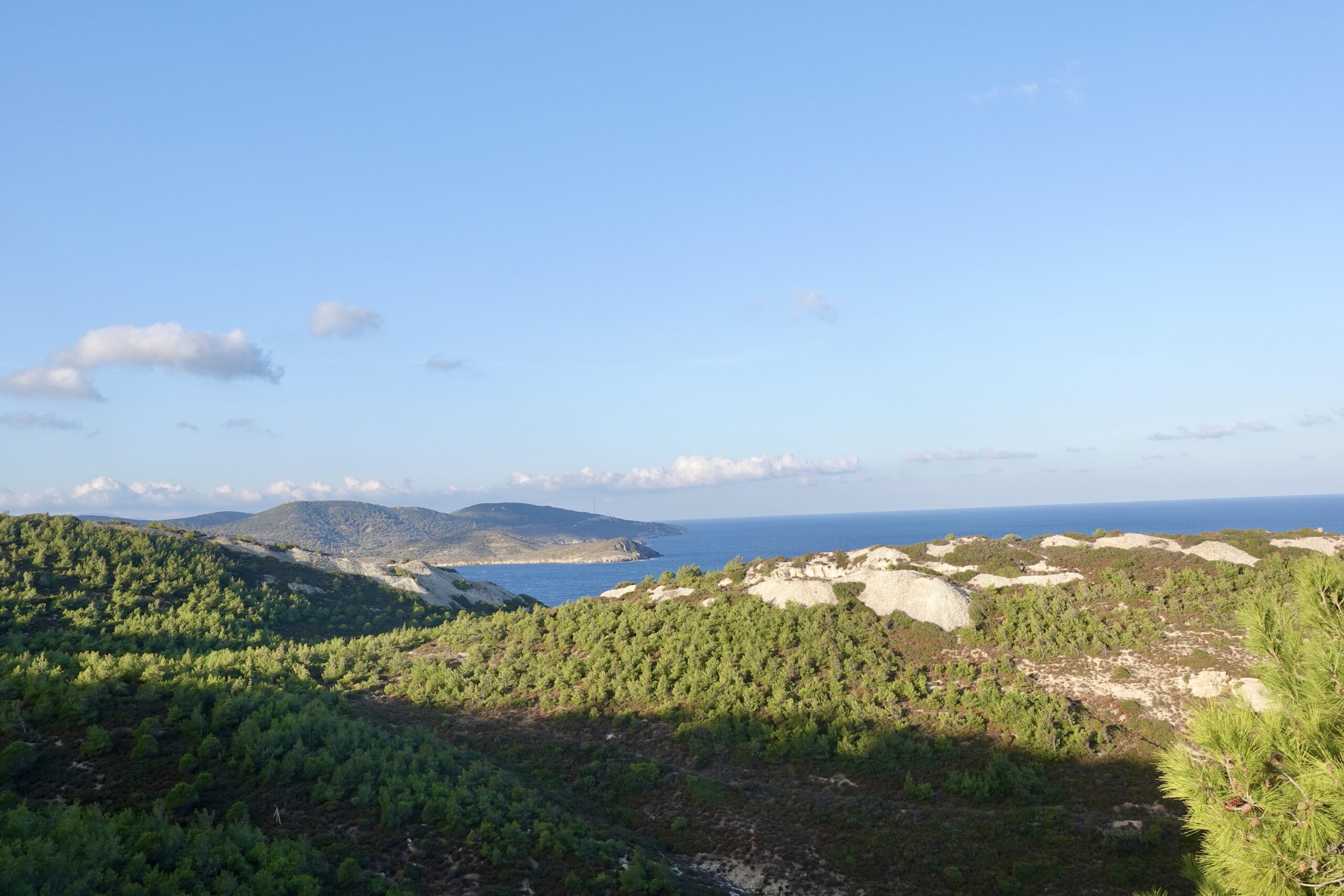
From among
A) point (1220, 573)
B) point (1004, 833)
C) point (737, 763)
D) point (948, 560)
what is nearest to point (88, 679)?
point (737, 763)

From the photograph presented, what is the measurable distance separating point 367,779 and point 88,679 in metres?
11.4

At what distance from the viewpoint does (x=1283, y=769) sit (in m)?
9.15

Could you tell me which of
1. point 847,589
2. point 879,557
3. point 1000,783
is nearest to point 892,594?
point 847,589

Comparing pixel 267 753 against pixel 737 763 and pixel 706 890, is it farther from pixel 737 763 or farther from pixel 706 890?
pixel 737 763

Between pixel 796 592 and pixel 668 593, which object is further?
pixel 668 593

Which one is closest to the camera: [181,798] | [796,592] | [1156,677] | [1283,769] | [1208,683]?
[1283,769]

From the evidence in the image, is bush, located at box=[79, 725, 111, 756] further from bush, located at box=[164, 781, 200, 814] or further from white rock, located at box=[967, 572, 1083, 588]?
white rock, located at box=[967, 572, 1083, 588]

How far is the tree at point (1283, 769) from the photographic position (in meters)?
8.64

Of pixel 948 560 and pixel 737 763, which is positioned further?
pixel 948 560

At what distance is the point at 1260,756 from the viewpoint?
30.3 feet

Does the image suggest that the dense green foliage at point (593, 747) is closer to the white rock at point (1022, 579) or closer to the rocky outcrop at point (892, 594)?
the rocky outcrop at point (892, 594)

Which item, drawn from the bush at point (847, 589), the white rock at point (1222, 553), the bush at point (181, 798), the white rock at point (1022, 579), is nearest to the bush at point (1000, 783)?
the bush at point (847, 589)

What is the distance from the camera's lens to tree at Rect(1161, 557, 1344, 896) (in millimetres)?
8641

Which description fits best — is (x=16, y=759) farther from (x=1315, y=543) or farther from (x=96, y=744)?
(x=1315, y=543)
